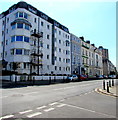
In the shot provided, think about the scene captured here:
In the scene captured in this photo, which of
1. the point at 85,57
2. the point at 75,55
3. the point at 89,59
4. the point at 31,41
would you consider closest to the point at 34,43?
the point at 31,41

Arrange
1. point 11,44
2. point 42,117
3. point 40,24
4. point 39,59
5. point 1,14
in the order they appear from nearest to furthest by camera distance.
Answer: point 42,117, point 11,44, point 39,59, point 40,24, point 1,14

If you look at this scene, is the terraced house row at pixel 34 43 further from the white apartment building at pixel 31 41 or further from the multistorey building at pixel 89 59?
the multistorey building at pixel 89 59

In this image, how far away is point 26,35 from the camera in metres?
30.6

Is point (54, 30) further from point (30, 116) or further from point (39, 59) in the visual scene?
point (30, 116)

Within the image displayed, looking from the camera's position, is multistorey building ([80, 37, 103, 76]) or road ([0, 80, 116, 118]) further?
multistorey building ([80, 37, 103, 76])

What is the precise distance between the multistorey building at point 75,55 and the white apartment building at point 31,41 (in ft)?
20.9

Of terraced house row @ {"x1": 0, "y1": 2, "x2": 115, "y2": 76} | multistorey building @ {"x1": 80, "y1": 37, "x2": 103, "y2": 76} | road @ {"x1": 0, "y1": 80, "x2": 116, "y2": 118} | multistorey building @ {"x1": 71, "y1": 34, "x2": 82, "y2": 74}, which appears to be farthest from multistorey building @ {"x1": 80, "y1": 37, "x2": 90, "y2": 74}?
road @ {"x1": 0, "y1": 80, "x2": 116, "y2": 118}

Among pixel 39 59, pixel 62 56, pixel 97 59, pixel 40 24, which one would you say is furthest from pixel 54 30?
pixel 97 59

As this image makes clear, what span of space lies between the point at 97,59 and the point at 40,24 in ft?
159

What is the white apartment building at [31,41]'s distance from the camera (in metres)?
29.8

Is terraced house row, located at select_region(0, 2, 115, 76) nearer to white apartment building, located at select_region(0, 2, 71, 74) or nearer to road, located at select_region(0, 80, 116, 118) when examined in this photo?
white apartment building, located at select_region(0, 2, 71, 74)

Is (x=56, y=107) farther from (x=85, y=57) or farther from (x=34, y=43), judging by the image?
(x=85, y=57)

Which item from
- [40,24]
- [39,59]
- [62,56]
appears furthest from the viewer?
[62,56]

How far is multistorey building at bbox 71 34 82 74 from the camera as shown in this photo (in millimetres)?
49688
